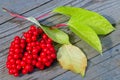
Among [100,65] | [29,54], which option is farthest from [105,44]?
[29,54]

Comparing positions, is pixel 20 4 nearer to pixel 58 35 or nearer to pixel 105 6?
pixel 58 35

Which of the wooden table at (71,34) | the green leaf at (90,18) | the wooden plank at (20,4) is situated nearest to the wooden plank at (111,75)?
the wooden table at (71,34)

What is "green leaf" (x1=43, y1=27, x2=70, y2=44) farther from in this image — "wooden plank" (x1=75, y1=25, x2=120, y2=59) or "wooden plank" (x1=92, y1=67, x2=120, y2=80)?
"wooden plank" (x1=92, y1=67, x2=120, y2=80)

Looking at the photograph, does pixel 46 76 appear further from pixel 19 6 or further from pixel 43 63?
pixel 19 6

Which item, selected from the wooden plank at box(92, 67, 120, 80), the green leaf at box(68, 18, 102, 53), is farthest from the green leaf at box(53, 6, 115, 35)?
the wooden plank at box(92, 67, 120, 80)

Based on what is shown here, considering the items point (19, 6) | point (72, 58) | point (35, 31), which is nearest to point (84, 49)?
point (72, 58)

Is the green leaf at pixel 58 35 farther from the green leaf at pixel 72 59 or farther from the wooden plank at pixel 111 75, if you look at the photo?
the wooden plank at pixel 111 75

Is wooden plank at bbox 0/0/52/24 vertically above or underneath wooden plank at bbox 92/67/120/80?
above
